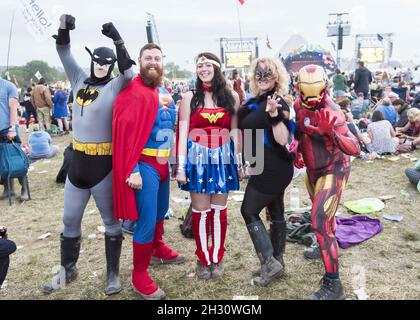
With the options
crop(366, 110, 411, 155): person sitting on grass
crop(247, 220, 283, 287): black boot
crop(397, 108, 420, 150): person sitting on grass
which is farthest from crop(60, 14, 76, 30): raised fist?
crop(397, 108, 420, 150): person sitting on grass

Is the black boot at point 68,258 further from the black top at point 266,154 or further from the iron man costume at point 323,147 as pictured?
the iron man costume at point 323,147

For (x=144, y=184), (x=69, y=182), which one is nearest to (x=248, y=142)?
(x=144, y=184)

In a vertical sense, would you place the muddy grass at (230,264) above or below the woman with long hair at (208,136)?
below

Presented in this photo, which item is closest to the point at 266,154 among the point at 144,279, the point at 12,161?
the point at 144,279

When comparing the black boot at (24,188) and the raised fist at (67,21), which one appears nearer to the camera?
the raised fist at (67,21)

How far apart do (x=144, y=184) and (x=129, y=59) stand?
946mm

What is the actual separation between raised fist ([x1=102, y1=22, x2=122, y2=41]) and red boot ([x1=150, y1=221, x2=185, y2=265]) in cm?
186

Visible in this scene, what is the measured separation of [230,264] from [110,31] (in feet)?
7.84

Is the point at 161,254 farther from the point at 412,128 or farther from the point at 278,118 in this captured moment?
the point at 412,128

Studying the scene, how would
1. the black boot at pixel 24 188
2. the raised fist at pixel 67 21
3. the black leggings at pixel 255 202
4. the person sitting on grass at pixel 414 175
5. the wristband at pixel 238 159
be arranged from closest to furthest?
1. the raised fist at pixel 67 21
2. the black leggings at pixel 255 202
3. the wristband at pixel 238 159
4. the person sitting on grass at pixel 414 175
5. the black boot at pixel 24 188

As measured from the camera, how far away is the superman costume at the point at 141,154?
8.83 feet

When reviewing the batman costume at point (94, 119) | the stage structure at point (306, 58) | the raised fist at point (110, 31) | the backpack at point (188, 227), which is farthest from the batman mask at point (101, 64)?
the stage structure at point (306, 58)

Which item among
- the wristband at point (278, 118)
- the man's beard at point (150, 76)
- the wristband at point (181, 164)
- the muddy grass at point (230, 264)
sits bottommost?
the muddy grass at point (230, 264)
